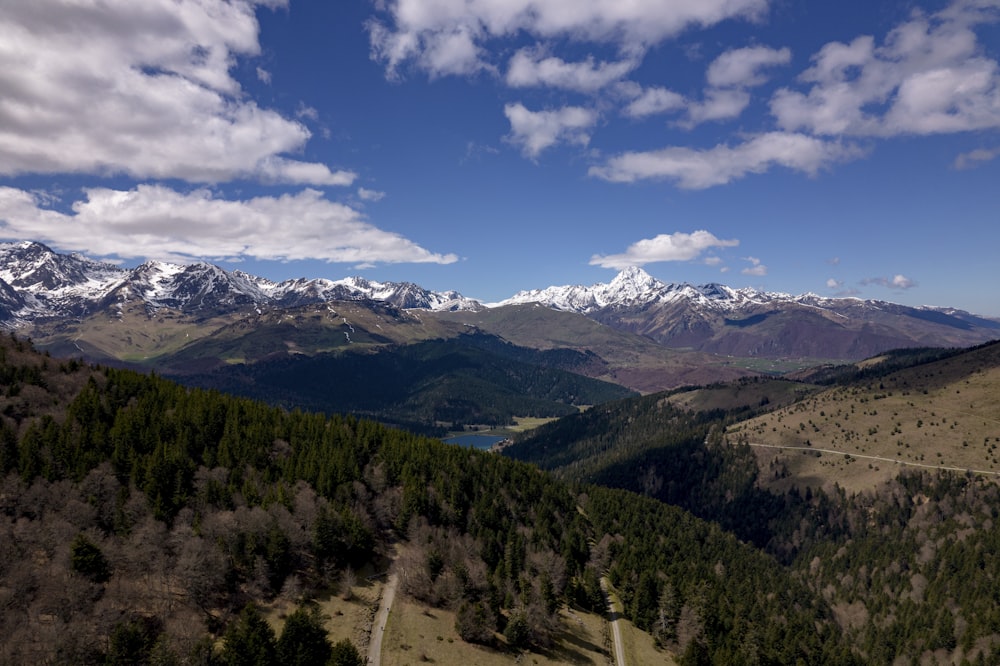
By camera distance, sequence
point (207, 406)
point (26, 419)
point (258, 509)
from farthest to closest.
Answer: point (207, 406)
point (26, 419)
point (258, 509)

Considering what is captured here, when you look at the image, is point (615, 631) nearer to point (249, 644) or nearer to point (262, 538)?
point (262, 538)

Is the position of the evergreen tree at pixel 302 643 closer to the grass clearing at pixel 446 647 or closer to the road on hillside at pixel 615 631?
the grass clearing at pixel 446 647

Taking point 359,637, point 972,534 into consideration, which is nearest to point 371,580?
point 359,637

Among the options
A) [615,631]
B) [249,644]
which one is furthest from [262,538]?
[615,631]

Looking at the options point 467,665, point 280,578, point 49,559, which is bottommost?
point 467,665

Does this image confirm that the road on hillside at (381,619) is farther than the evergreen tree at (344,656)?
Yes

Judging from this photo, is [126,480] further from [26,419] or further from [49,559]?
[26,419]

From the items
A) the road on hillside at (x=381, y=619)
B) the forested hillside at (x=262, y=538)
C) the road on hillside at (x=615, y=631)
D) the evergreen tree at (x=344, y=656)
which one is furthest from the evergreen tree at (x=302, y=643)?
the road on hillside at (x=615, y=631)
